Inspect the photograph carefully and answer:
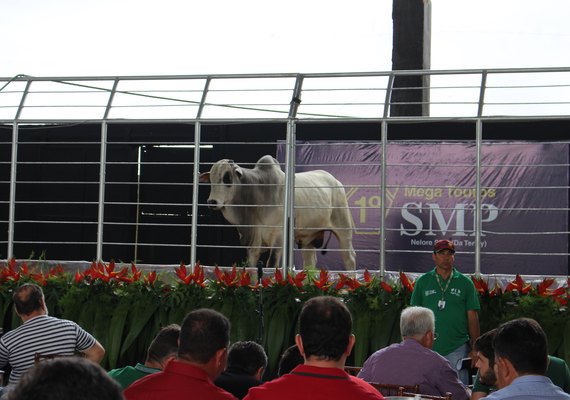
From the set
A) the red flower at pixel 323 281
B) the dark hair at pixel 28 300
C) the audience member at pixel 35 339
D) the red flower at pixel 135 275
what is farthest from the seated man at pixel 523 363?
the red flower at pixel 135 275

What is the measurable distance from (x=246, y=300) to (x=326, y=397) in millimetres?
3902

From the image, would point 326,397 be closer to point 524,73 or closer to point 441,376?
point 441,376

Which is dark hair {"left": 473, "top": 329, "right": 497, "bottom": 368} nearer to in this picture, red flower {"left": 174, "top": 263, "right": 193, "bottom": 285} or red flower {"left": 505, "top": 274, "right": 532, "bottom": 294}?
red flower {"left": 505, "top": 274, "right": 532, "bottom": 294}

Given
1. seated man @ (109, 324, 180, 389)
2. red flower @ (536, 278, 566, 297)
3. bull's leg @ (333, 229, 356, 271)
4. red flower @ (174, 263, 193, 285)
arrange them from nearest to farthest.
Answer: seated man @ (109, 324, 180, 389)
red flower @ (536, 278, 566, 297)
red flower @ (174, 263, 193, 285)
bull's leg @ (333, 229, 356, 271)

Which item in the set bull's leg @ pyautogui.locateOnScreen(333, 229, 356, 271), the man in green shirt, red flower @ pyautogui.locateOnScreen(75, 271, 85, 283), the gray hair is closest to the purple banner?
→ bull's leg @ pyautogui.locateOnScreen(333, 229, 356, 271)

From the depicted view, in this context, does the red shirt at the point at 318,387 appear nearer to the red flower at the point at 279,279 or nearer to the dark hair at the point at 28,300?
the dark hair at the point at 28,300

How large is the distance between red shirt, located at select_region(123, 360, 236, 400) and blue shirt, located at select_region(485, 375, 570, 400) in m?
0.92

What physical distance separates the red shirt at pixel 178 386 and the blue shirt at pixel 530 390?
92 cm

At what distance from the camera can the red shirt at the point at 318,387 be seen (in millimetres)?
2734

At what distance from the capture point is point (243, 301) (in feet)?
21.7

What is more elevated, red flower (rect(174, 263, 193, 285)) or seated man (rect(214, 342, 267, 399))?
red flower (rect(174, 263, 193, 285))

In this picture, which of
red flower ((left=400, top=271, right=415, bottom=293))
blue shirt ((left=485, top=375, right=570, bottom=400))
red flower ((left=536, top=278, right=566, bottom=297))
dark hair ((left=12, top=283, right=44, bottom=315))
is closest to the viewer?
blue shirt ((left=485, top=375, right=570, bottom=400))

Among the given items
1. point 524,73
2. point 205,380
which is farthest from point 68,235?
point 205,380

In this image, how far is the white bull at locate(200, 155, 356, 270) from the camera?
8.54m
